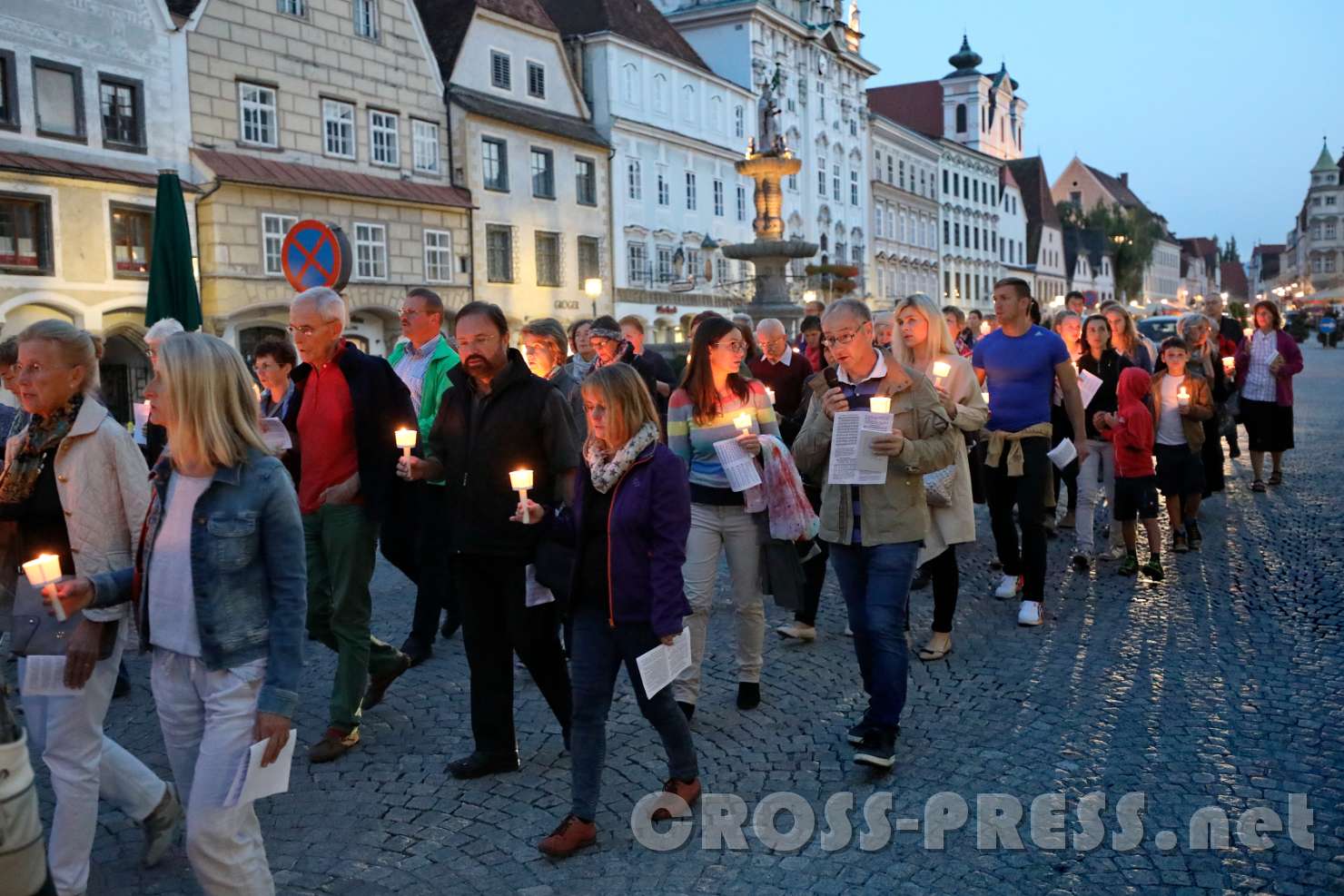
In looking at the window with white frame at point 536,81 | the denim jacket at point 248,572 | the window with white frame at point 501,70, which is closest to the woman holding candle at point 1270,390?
the denim jacket at point 248,572

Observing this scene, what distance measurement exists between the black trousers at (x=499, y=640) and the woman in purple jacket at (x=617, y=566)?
69cm

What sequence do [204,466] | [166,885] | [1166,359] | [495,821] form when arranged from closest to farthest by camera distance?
1. [204,466]
2. [166,885]
3. [495,821]
4. [1166,359]

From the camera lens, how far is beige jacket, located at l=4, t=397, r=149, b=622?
395 centimetres

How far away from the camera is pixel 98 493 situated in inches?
156

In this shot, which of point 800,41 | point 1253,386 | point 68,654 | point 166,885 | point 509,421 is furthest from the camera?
point 800,41

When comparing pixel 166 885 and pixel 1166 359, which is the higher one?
pixel 1166 359

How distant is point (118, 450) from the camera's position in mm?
4020

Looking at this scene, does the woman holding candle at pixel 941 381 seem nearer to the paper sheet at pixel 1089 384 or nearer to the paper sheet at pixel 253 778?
the paper sheet at pixel 1089 384

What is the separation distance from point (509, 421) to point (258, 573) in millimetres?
1719

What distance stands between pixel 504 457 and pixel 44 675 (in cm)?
199

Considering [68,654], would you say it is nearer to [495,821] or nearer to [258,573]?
[258,573]

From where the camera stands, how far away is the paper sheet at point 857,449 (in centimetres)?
513

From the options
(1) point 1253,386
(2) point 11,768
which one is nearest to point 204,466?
(2) point 11,768

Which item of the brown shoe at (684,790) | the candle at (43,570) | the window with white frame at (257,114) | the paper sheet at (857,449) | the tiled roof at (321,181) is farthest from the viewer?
the window with white frame at (257,114)
